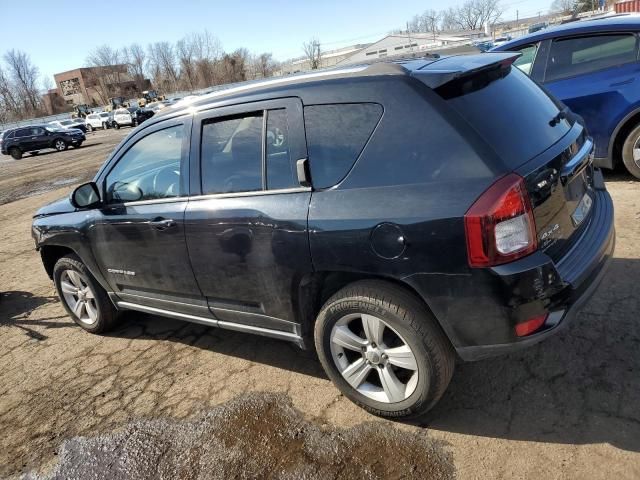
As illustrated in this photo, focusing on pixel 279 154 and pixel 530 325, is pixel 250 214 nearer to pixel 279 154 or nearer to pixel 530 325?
pixel 279 154

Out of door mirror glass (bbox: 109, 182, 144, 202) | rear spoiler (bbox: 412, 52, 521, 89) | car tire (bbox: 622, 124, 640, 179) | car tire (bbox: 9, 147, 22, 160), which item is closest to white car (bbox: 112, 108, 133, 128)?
car tire (bbox: 9, 147, 22, 160)

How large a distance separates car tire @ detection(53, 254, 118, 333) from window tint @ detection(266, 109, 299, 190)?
2286 millimetres

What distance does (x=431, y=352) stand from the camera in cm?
240

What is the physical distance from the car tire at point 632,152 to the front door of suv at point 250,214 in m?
4.53

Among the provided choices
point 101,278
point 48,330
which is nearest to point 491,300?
point 101,278

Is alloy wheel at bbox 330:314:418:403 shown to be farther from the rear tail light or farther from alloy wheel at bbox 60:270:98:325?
alloy wheel at bbox 60:270:98:325

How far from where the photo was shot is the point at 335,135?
2561mm

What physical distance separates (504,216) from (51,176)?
19.1 meters

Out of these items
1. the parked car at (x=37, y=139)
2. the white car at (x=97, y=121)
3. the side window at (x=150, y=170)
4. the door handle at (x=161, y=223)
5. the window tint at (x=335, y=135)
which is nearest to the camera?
the window tint at (x=335, y=135)

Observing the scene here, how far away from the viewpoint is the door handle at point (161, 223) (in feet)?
10.6

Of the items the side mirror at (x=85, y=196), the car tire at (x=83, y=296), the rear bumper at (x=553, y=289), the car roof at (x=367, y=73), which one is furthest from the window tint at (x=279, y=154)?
the car tire at (x=83, y=296)

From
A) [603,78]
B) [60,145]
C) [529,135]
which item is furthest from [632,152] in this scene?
[60,145]

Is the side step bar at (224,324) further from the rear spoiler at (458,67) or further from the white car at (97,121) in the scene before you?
the white car at (97,121)

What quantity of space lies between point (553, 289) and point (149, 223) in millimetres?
2583
